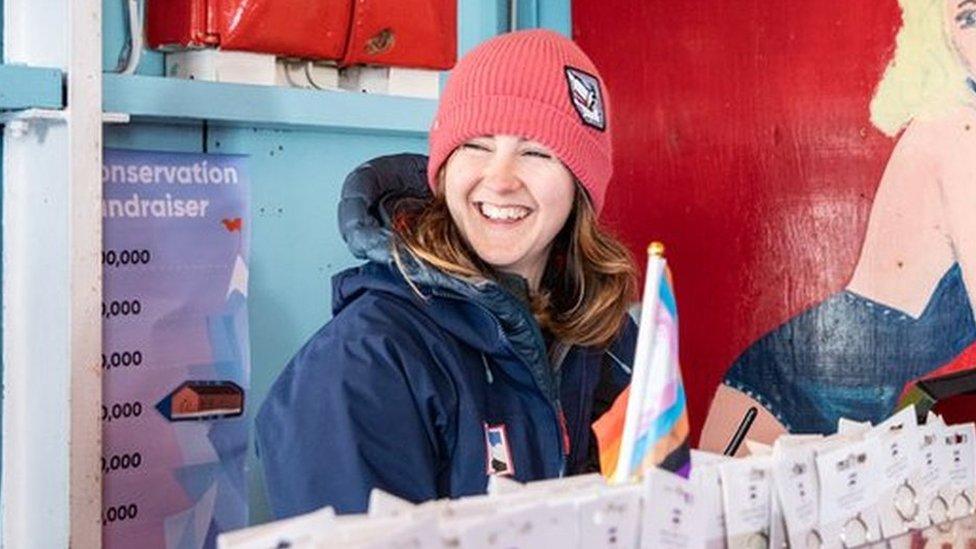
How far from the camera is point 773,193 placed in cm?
285

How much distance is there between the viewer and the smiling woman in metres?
1.98

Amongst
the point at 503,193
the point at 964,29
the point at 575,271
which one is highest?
the point at 964,29

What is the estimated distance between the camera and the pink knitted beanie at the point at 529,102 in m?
2.19

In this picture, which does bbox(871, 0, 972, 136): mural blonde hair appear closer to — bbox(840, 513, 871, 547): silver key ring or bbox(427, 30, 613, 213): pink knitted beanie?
bbox(427, 30, 613, 213): pink knitted beanie

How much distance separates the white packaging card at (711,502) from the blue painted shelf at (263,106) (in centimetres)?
133

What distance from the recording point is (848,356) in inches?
108

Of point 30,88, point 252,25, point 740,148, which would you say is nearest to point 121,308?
point 30,88

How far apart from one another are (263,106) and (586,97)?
684 millimetres

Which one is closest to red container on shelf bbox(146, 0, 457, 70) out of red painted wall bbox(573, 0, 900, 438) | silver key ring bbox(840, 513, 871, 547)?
red painted wall bbox(573, 0, 900, 438)

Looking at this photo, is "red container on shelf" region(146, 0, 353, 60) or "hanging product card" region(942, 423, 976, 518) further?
"red container on shelf" region(146, 0, 353, 60)

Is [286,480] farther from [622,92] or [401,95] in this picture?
[622,92]

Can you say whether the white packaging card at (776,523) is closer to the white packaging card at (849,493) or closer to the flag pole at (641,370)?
the white packaging card at (849,493)

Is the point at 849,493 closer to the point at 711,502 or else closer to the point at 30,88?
the point at 711,502

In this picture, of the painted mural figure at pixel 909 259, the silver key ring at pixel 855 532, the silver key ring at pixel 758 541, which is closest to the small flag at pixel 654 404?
the silver key ring at pixel 758 541
